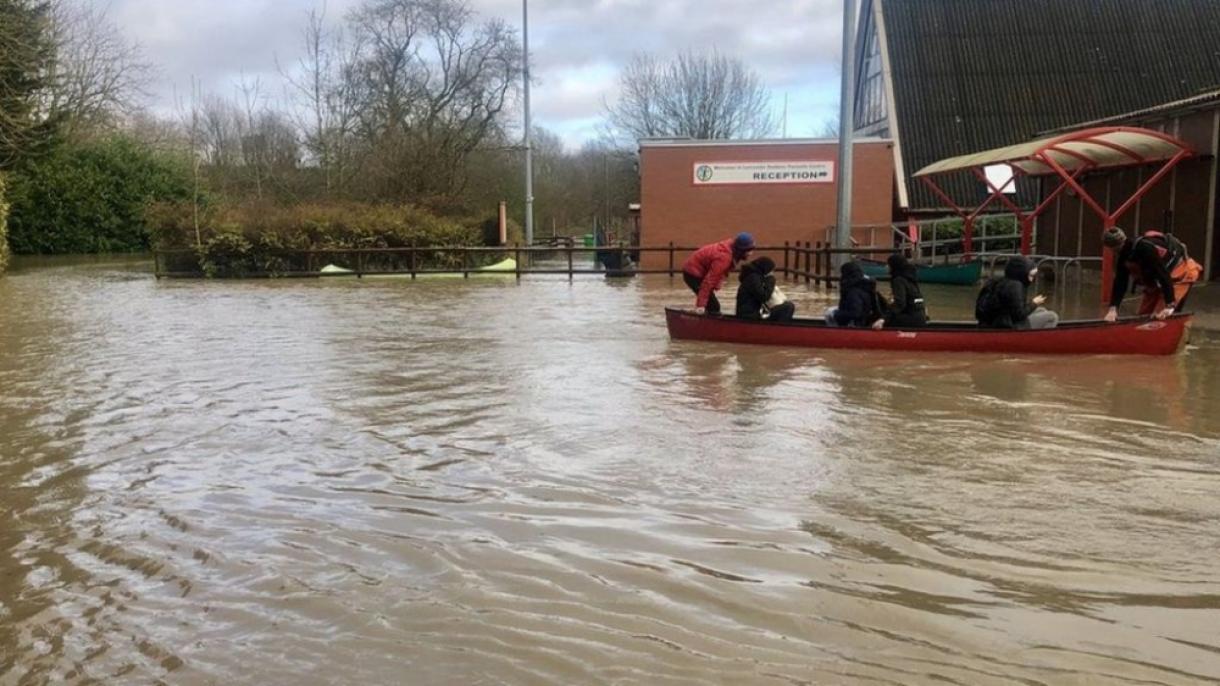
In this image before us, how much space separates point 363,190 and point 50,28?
9807 millimetres

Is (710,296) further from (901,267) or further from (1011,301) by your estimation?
(1011,301)

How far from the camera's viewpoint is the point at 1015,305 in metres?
10.9

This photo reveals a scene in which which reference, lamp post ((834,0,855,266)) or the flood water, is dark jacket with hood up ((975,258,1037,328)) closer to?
the flood water

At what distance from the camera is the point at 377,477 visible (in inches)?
248

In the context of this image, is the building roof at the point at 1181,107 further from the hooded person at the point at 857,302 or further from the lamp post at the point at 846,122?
the hooded person at the point at 857,302

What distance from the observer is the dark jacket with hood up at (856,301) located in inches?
449

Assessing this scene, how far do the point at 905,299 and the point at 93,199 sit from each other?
36.3 m

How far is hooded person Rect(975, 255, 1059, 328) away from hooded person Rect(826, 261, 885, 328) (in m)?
1.17

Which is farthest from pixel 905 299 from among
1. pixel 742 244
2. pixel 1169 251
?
pixel 1169 251

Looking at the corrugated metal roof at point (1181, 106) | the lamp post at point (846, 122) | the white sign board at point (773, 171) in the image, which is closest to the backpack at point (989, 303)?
the corrugated metal roof at point (1181, 106)

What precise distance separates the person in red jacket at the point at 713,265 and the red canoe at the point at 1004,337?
0.90m

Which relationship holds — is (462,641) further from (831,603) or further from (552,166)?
(552,166)

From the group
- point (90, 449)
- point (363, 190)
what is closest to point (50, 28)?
point (363, 190)

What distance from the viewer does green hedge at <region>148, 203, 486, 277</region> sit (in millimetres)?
26234
